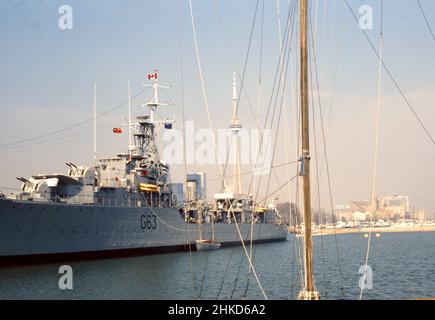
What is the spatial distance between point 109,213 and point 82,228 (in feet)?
9.79

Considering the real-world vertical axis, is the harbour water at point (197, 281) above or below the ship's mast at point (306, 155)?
below

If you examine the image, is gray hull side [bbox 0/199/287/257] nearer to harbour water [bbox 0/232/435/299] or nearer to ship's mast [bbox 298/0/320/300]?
harbour water [bbox 0/232/435/299]

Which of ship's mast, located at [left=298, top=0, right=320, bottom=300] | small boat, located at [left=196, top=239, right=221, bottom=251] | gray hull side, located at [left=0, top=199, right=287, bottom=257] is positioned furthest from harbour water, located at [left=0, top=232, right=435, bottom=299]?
small boat, located at [left=196, top=239, right=221, bottom=251]

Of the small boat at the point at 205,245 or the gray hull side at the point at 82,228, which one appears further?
the small boat at the point at 205,245

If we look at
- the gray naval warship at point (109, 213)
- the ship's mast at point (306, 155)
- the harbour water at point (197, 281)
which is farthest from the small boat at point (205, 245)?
the ship's mast at point (306, 155)

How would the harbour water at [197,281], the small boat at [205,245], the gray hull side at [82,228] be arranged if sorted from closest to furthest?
the harbour water at [197,281] < the gray hull side at [82,228] < the small boat at [205,245]

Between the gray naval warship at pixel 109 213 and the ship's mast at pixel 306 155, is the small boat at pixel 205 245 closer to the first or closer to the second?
the gray naval warship at pixel 109 213

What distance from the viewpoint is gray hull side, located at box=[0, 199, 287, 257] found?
32594 millimetres

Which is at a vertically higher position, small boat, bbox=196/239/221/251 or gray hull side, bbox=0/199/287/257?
gray hull side, bbox=0/199/287/257

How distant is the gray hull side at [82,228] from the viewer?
32594 mm

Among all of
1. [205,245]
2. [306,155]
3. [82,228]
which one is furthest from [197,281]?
[205,245]

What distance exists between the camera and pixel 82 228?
1483 inches
